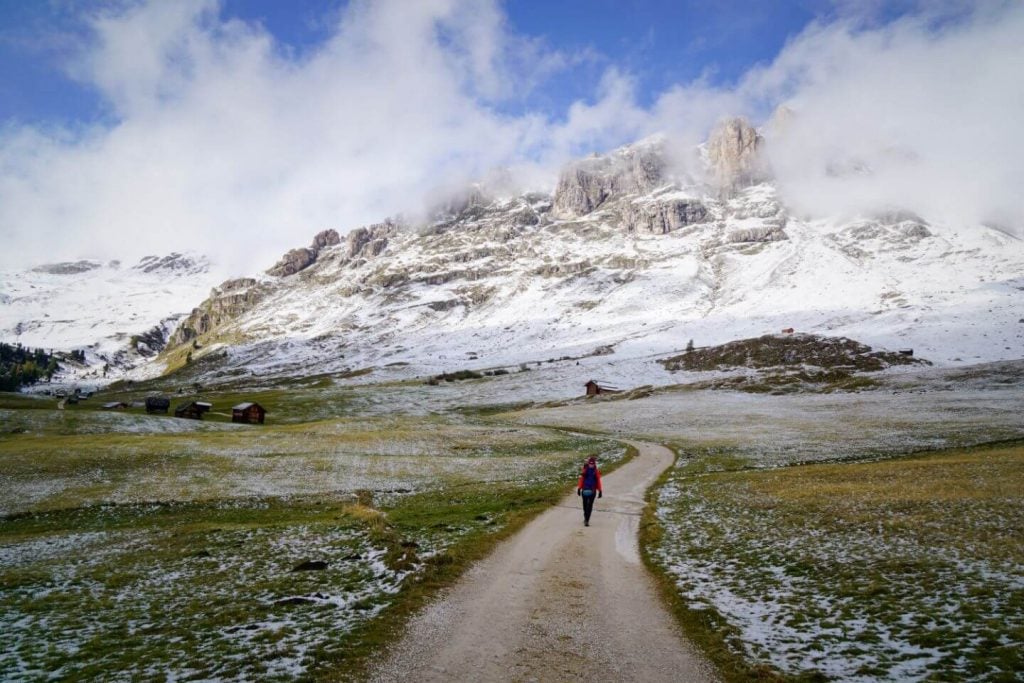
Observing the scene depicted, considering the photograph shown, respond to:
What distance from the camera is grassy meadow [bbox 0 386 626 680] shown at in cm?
1386

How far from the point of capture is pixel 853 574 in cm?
1748

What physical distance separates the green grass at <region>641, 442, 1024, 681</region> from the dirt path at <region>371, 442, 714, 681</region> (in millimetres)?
1084

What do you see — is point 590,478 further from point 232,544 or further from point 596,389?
point 596,389

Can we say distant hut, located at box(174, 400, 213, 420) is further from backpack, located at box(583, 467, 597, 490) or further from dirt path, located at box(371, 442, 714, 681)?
dirt path, located at box(371, 442, 714, 681)

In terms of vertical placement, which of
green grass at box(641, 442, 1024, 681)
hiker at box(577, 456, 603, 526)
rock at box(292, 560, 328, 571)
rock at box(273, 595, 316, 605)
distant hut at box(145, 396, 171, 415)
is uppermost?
distant hut at box(145, 396, 171, 415)

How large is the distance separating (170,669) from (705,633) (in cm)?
1289

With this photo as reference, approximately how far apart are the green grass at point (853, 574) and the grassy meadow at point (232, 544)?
8.49 meters

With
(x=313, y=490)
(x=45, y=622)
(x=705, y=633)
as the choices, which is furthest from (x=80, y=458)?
(x=705, y=633)

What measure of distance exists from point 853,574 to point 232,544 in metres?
24.4

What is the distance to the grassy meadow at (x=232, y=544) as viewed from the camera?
45.5ft

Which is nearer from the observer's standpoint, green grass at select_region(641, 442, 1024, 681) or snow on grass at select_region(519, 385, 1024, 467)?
green grass at select_region(641, 442, 1024, 681)

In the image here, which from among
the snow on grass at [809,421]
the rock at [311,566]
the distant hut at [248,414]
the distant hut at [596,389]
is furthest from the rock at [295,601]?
the distant hut at [596,389]

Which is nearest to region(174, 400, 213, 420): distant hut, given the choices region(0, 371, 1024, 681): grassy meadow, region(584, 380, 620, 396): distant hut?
region(0, 371, 1024, 681): grassy meadow

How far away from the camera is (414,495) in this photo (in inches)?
1439
